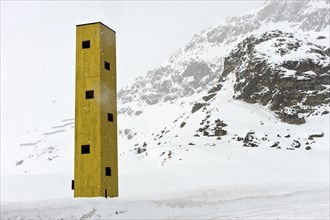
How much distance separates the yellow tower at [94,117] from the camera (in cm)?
1477

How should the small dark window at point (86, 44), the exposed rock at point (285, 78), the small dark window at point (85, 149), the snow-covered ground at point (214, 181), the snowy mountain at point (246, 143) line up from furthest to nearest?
the exposed rock at point (285, 78)
the snowy mountain at point (246, 143)
the small dark window at point (86, 44)
the small dark window at point (85, 149)
the snow-covered ground at point (214, 181)

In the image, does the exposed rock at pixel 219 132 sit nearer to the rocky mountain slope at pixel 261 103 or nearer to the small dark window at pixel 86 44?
the rocky mountain slope at pixel 261 103

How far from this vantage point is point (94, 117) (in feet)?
48.9

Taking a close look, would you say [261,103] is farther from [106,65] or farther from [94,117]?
[94,117]

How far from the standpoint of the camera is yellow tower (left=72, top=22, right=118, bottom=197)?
14.8m

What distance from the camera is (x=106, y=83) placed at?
1555 centimetres

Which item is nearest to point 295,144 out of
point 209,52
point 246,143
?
point 246,143

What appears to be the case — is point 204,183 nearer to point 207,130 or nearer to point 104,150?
point 104,150

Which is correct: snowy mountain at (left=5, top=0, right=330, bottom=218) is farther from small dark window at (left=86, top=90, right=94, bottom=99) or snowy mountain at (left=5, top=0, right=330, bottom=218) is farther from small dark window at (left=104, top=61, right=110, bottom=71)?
small dark window at (left=104, top=61, right=110, bottom=71)

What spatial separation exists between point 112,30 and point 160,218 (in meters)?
8.76

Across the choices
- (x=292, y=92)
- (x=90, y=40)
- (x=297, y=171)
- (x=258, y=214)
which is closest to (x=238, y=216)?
(x=258, y=214)

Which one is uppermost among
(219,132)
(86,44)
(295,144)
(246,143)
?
(86,44)

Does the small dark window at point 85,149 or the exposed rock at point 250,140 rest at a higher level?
the exposed rock at point 250,140

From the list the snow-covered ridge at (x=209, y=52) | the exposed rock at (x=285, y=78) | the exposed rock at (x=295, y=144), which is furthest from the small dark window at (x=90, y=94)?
the snow-covered ridge at (x=209, y=52)
